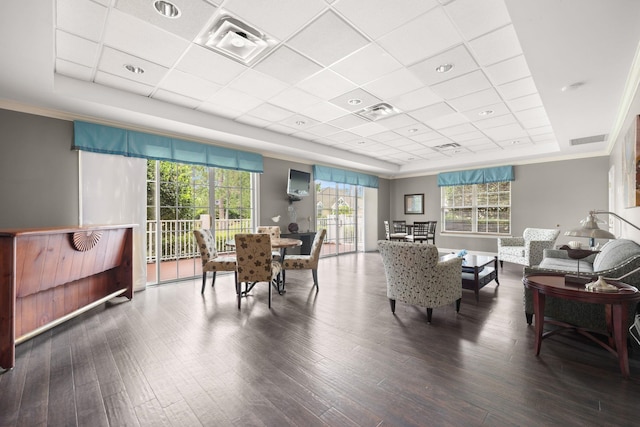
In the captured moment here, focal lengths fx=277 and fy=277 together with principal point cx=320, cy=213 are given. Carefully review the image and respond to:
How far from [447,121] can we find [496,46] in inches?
85.1

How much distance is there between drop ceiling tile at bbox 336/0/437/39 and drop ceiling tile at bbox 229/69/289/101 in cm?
131

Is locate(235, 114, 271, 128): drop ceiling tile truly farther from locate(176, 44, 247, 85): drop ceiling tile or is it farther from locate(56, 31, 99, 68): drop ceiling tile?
locate(56, 31, 99, 68): drop ceiling tile

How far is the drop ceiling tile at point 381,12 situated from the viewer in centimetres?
209

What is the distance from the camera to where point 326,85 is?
134 inches

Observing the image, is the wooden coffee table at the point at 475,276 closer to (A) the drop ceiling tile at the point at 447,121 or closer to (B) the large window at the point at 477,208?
(A) the drop ceiling tile at the point at 447,121

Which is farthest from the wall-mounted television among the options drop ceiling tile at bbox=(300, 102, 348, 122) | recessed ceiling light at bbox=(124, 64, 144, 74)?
recessed ceiling light at bbox=(124, 64, 144, 74)

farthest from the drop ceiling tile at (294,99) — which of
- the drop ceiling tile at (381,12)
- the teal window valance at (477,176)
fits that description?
the teal window valance at (477,176)

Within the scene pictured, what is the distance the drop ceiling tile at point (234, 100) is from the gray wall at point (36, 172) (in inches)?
80.2

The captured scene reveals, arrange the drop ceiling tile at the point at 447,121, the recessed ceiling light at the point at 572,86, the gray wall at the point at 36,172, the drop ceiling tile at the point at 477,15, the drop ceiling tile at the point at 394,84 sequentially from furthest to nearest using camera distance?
the drop ceiling tile at the point at 447,121 → the gray wall at the point at 36,172 → the drop ceiling tile at the point at 394,84 → the recessed ceiling light at the point at 572,86 → the drop ceiling tile at the point at 477,15

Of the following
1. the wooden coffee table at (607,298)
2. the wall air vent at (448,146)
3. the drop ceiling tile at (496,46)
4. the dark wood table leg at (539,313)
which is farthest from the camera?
the wall air vent at (448,146)

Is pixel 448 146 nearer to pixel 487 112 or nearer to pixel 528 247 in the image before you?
pixel 487 112

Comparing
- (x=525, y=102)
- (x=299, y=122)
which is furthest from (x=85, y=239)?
(x=525, y=102)

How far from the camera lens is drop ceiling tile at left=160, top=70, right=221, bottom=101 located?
10.5 ft

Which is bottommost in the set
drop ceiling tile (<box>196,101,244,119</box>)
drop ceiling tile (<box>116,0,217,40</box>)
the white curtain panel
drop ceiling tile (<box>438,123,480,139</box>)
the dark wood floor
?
the dark wood floor
